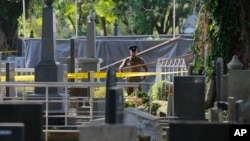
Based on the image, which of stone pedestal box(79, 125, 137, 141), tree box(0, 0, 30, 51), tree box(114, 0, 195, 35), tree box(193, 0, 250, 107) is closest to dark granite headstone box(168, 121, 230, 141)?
stone pedestal box(79, 125, 137, 141)

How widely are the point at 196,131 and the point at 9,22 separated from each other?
37737 mm

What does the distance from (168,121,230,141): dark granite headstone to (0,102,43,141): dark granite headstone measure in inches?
64.9

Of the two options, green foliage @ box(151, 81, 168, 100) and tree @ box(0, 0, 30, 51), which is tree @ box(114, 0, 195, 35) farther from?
green foliage @ box(151, 81, 168, 100)

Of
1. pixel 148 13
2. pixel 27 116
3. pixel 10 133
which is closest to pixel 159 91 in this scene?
pixel 27 116

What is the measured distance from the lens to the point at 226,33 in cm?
1736

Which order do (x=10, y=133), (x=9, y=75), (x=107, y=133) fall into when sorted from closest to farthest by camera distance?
(x=10, y=133)
(x=107, y=133)
(x=9, y=75)

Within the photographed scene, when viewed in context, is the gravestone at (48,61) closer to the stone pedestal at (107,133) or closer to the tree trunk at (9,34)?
the stone pedestal at (107,133)

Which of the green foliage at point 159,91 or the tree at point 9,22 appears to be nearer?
the green foliage at point 159,91

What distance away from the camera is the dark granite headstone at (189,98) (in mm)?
12305

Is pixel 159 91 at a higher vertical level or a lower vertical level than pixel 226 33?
lower

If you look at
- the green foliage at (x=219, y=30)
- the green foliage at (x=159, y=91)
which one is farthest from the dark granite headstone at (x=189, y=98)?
the green foliage at (x=159, y=91)

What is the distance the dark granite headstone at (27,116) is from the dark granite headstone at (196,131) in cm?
165

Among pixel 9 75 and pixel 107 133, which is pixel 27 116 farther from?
pixel 9 75

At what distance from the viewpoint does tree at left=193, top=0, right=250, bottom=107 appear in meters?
17.1
